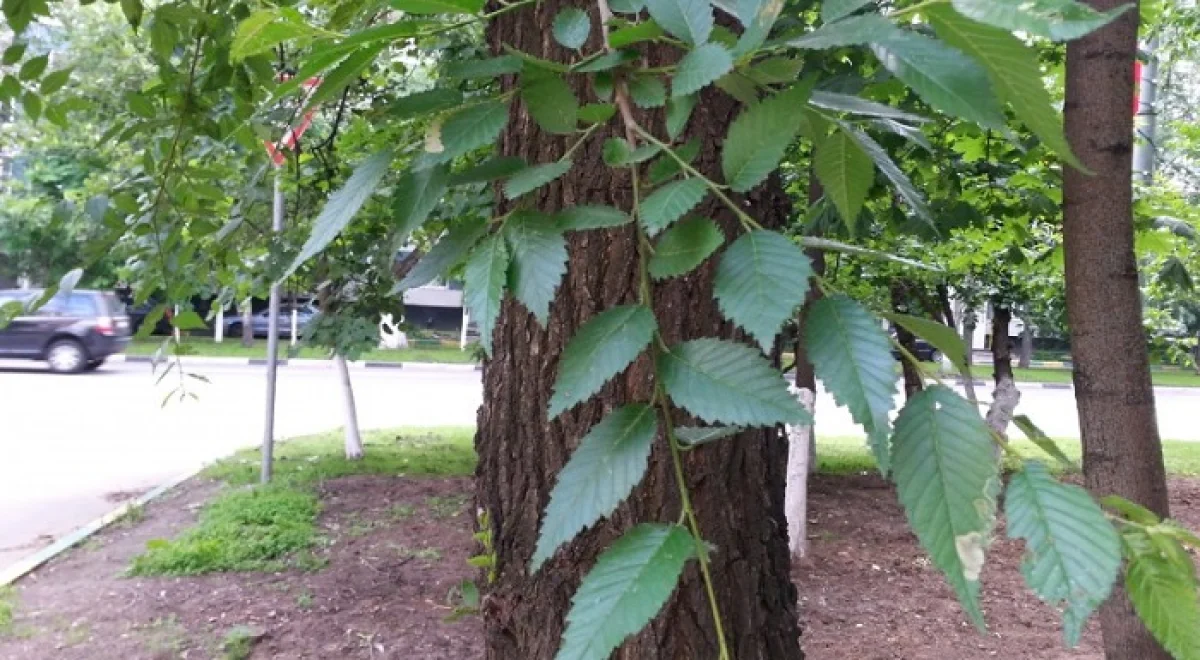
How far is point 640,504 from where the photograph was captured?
3.79 feet

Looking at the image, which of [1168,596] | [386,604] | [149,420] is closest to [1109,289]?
[1168,596]

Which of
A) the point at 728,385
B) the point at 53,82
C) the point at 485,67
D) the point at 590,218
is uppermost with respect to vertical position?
the point at 53,82

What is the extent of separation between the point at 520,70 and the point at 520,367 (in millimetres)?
680

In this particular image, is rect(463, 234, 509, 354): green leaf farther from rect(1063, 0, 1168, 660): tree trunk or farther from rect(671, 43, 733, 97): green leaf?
rect(1063, 0, 1168, 660): tree trunk

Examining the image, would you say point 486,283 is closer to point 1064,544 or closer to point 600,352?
point 600,352

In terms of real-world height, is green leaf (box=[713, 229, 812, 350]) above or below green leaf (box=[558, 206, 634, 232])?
below

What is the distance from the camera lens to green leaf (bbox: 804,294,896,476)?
521 millimetres

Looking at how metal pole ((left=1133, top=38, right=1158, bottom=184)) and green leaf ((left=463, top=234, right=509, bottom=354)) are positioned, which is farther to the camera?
metal pole ((left=1133, top=38, right=1158, bottom=184))

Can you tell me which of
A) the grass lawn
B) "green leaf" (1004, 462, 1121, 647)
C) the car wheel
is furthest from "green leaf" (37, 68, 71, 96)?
the grass lawn

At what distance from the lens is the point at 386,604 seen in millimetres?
4516

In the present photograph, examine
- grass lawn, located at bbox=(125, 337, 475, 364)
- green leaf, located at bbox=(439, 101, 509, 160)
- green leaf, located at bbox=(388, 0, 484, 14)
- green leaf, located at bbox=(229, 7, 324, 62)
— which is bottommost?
grass lawn, located at bbox=(125, 337, 475, 364)

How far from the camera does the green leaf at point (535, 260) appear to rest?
0.62 m

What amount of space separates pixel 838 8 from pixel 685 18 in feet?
0.33

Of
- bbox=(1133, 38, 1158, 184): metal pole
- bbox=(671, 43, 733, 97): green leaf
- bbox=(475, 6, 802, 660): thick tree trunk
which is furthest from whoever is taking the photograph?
bbox=(1133, 38, 1158, 184): metal pole
